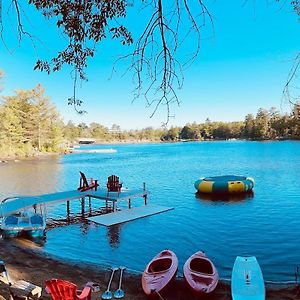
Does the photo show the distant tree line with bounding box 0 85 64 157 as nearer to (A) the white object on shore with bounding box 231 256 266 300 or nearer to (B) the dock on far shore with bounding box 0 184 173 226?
(B) the dock on far shore with bounding box 0 184 173 226

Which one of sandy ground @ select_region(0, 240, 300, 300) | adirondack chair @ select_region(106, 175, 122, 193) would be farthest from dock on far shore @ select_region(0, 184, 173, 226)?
sandy ground @ select_region(0, 240, 300, 300)

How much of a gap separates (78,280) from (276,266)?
598cm

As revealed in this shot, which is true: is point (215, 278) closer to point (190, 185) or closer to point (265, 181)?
point (190, 185)

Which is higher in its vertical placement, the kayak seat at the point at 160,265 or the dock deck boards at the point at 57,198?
the dock deck boards at the point at 57,198

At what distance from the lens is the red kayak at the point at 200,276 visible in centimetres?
806

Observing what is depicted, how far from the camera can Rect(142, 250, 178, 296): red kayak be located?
8.05 metres

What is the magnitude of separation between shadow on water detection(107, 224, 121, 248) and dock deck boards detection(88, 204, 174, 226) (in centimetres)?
33

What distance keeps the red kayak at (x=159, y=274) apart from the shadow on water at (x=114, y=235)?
4409mm

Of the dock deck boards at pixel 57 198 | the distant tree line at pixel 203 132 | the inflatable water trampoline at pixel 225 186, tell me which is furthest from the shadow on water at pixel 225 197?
the distant tree line at pixel 203 132

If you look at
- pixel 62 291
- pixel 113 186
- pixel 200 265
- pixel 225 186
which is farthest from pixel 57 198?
pixel 225 186

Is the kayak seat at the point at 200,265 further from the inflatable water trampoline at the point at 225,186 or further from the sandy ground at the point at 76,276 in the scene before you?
the inflatable water trampoline at the point at 225,186

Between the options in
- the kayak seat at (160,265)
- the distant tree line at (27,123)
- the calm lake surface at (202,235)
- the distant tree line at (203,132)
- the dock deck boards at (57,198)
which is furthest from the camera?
the distant tree line at (203,132)

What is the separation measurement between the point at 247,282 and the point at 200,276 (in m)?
1.14

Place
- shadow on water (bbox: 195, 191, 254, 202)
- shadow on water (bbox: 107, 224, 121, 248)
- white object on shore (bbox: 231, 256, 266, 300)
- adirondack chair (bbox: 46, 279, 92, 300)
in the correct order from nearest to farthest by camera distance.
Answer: adirondack chair (bbox: 46, 279, 92, 300) < white object on shore (bbox: 231, 256, 266, 300) < shadow on water (bbox: 107, 224, 121, 248) < shadow on water (bbox: 195, 191, 254, 202)
